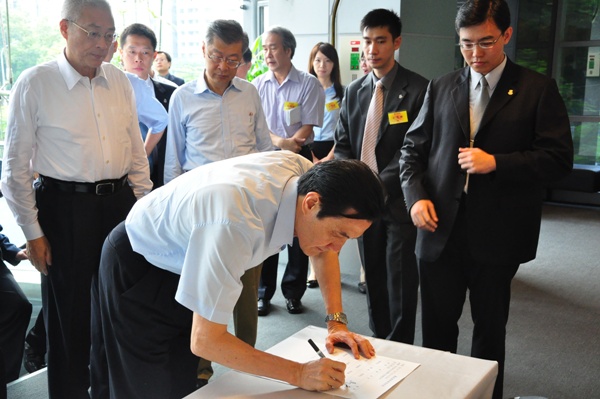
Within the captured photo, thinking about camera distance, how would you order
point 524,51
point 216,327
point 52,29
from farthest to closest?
point 524,51 → point 52,29 → point 216,327

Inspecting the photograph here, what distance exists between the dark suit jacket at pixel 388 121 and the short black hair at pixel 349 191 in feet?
4.77

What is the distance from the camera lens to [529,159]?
1.94 m

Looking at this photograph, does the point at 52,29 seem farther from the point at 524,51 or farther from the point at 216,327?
the point at 524,51

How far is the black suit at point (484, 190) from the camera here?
1971mm

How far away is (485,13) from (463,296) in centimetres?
103

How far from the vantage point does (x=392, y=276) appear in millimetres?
2785

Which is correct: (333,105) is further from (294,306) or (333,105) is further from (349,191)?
(349,191)

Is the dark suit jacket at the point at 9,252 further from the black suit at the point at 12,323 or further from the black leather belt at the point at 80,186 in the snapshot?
the black leather belt at the point at 80,186

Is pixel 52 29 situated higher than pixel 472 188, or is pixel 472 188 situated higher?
pixel 52 29

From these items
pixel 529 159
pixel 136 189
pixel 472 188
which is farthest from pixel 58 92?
pixel 529 159

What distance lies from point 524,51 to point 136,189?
6.59m

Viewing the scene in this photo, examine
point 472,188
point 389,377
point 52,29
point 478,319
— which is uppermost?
point 52,29

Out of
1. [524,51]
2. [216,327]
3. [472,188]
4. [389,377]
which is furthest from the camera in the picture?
[524,51]

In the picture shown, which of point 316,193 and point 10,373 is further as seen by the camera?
point 10,373
